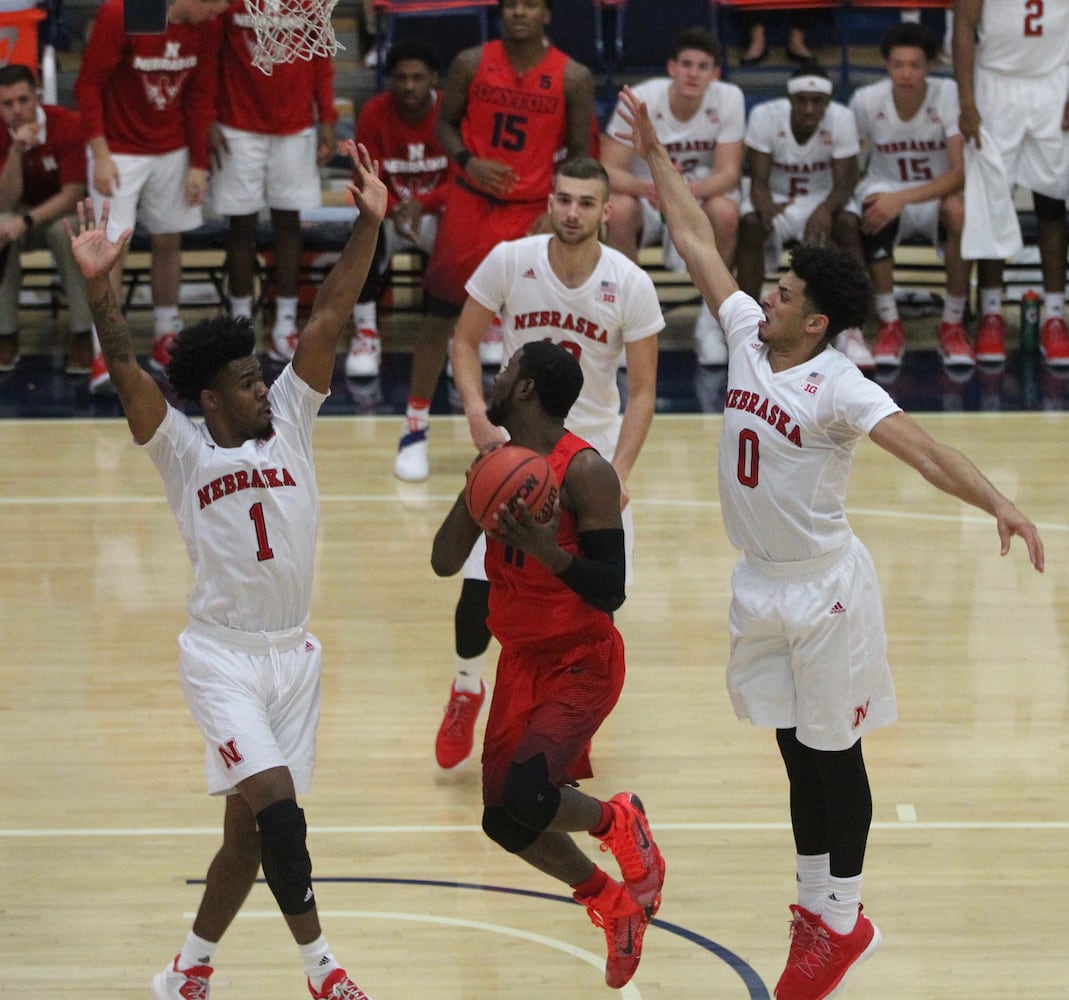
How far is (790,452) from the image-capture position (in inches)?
187

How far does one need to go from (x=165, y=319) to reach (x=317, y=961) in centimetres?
736

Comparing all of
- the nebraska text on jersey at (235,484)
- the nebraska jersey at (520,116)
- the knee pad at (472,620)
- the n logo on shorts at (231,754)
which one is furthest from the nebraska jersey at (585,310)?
the nebraska jersey at (520,116)

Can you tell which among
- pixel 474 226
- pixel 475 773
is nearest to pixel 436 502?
pixel 474 226

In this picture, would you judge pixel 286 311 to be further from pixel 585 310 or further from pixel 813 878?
pixel 813 878

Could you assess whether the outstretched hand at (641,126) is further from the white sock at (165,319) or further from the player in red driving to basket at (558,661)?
the white sock at (165,319)

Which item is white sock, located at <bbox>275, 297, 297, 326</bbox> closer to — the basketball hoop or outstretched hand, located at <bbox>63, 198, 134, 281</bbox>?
the basketball hoop

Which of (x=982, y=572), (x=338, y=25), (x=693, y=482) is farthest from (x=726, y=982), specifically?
(x=338, y=25)

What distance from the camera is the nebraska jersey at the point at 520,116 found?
9445 millimetres

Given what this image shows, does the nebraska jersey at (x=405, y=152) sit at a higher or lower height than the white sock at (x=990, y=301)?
higher

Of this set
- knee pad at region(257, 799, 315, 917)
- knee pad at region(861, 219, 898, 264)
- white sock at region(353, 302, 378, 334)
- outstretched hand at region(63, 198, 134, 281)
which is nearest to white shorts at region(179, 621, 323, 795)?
knee pad at region(257, 799, 315, 917)

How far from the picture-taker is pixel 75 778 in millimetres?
6199

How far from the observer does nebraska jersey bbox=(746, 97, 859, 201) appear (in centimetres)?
1148

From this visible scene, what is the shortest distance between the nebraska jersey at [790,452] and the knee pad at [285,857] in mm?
1433

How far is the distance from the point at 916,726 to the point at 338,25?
9.18 metres
